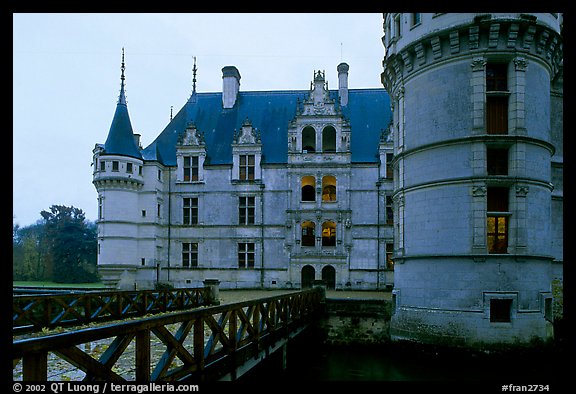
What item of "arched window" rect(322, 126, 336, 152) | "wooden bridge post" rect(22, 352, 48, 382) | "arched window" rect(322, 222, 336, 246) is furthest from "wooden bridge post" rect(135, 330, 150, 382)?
"arched window" rect(322, 126, 336, 152)

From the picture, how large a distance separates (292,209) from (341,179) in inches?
139

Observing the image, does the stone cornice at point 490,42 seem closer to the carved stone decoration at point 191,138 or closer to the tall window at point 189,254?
the carved stone decoration at point 191,138

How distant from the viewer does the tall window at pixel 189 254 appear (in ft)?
93.0

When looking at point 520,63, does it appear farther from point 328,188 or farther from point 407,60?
point 328,188

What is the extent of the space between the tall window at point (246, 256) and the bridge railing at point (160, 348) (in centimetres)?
1584

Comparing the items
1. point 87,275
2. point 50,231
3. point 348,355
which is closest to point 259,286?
point 348,355

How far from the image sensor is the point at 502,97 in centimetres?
1387

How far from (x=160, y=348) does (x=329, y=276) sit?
2033 cm

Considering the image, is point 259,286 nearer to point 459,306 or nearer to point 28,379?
point 459,306

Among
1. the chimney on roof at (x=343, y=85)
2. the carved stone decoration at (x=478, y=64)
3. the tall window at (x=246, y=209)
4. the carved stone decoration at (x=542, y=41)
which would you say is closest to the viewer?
the carved stone decoration at (x=542, y=41)

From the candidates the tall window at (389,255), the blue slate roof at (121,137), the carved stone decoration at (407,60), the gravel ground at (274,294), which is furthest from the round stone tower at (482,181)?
the blue slate roof at (121,137)

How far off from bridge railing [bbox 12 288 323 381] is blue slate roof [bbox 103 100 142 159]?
17.5 metres

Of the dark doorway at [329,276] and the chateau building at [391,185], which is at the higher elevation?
the chateau building at [391,185]

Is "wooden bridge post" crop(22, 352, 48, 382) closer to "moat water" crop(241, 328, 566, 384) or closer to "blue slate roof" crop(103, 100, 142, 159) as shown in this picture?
"moat water" crop(241, 328, 566, 384)
